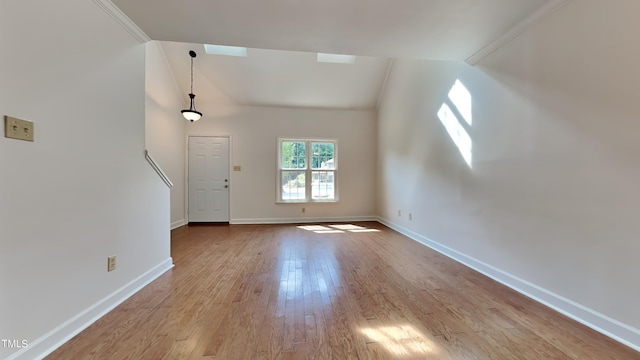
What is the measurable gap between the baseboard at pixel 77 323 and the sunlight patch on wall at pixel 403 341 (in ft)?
6.14

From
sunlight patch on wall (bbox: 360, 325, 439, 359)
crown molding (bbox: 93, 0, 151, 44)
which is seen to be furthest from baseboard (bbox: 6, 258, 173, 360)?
crown molding (bbox: 93, 0, 151, 44)

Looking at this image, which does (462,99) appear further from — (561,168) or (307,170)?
(307,170)

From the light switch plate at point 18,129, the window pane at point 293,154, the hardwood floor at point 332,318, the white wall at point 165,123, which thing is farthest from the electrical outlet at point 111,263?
the window pane at point 293,154

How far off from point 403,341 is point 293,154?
192 inches

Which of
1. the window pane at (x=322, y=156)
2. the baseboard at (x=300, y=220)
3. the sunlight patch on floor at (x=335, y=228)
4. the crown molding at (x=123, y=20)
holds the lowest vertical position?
the sunlight patch on floor at (x=335, y=228)

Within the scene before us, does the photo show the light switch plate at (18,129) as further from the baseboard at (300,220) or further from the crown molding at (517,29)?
the baseboard at (300,220)

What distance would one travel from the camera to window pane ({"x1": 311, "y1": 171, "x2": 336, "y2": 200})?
6.11 m

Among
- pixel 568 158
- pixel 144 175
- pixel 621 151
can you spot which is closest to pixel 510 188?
pixel 568 158

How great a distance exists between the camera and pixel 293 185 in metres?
6.04

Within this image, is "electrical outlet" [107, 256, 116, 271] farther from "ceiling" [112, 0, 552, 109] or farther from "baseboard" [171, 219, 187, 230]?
"baseboard" [171, 219, 187, 230]

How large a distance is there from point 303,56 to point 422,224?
12.3 ft

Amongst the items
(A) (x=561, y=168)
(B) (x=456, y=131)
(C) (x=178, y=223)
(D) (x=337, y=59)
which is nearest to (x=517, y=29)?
(B) (x=456, y=131)

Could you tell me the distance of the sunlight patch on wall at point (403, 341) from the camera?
58.6 inches

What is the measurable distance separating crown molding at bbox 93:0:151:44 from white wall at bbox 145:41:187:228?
7.26 feet
